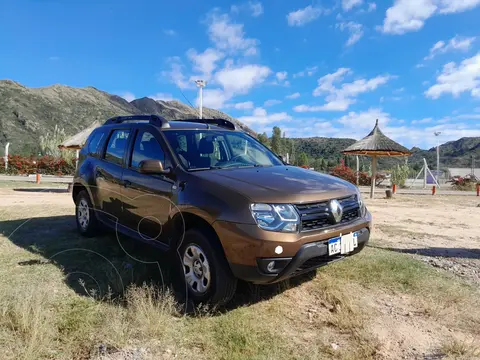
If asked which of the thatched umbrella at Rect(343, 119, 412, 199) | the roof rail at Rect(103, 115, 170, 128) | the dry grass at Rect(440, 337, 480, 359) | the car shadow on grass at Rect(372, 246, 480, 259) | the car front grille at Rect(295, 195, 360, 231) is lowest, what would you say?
the dry grass at Rect(440, 337, 480, 359)

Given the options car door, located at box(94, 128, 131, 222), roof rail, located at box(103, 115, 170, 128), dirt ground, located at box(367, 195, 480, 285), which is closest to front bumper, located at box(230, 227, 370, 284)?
roof rail, located at box(103, 115, 170, 128)

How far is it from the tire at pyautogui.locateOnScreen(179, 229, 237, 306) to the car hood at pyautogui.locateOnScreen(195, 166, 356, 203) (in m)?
0.55

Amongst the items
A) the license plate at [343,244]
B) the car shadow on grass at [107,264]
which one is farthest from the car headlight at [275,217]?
the car shadow on grass at [107,264]

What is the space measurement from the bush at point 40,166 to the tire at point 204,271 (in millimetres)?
25079

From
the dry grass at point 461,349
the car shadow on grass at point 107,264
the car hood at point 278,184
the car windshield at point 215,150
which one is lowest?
the dry grass at point 461,349

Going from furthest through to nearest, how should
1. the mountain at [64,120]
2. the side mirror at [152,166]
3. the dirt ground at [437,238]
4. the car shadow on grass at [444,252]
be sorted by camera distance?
the mountain at [64,120]
the car shadow on grass at [444,252]
the dirt ground at [437,238]
the side mirror at [152,166]

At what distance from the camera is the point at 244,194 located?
126 inches

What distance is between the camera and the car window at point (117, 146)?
4.85m

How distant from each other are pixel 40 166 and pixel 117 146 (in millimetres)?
24562

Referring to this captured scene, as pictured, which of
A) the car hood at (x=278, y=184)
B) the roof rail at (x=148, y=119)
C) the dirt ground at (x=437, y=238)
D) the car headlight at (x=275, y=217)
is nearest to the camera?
the car headlight at (x=275, y=217)

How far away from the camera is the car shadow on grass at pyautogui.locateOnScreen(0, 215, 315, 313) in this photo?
12.7 ft

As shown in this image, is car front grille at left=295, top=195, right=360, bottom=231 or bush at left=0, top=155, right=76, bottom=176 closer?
car front grille at left=295, top=195, right=360, bottom=231

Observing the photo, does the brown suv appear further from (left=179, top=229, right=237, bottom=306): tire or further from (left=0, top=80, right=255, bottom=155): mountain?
(left=0, top=80, right=255, bottom=155): mountain

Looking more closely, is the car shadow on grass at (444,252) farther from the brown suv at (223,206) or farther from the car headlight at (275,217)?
the car headlight at (275,217)
